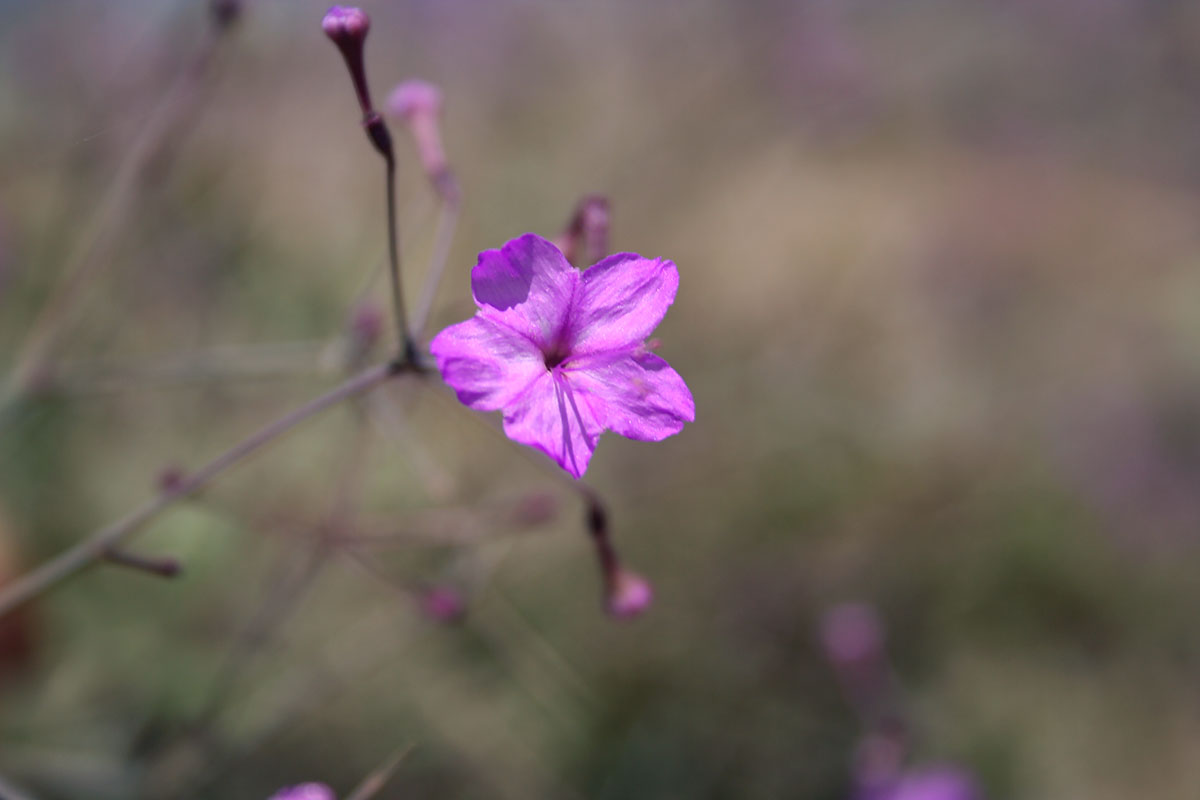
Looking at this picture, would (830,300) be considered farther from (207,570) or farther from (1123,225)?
(207,570)

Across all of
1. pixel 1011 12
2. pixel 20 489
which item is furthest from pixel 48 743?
pixel 1011 12

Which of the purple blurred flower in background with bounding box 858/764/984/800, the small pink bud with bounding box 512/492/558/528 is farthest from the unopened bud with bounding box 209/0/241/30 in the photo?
the purple blurred flower in background with bounding box 858/764/984/800

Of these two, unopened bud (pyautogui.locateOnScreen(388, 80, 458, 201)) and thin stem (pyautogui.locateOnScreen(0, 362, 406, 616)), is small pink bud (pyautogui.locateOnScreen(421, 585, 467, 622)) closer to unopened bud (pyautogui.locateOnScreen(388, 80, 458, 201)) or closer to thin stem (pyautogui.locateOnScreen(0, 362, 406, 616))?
thin stem (pyautogui.locateOnScreen(0, 362, 406, 616))

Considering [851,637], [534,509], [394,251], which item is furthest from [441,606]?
[851,637]

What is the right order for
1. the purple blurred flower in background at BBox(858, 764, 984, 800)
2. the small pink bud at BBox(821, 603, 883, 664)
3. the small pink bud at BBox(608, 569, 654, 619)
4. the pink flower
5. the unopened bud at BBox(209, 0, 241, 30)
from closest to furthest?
1. the pink flower
2. the small pink bud at BBox(608, 569, 654, 619)
3. the unopened bud at BBox(209, 0, 241, 30)
4. the purple blurred flower in background at BBox(858, 764, 984, 800)
5. the small pink bud at BBox(821, 603, 883, 664)

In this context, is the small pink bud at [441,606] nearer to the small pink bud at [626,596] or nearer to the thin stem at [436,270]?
the small pink bud at [626,596]

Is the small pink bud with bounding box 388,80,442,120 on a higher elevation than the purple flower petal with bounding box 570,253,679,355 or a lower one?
higher

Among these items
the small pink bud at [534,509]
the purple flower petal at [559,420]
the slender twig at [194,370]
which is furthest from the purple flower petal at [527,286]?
the small pink bud at [534,509]
